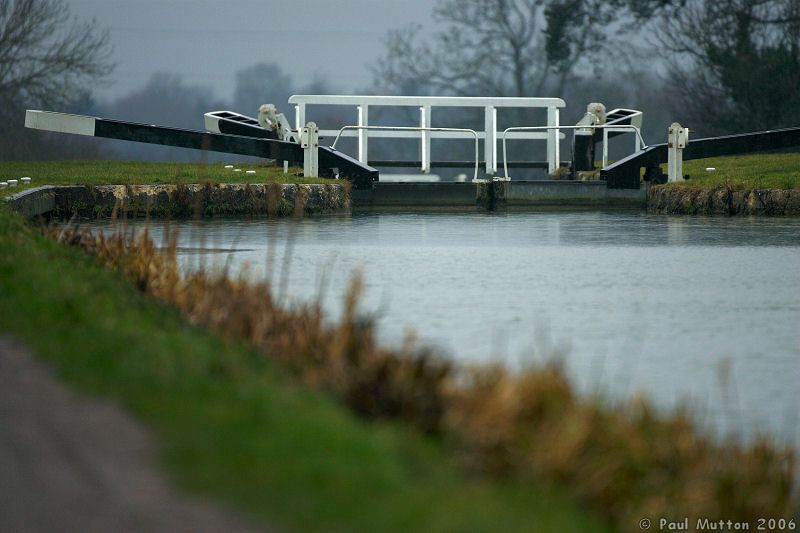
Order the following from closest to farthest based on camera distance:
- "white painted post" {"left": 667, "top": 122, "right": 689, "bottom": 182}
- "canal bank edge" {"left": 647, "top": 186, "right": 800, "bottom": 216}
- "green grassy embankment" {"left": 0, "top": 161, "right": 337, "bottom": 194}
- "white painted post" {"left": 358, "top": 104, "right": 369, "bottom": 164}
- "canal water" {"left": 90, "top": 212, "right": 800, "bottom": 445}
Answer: "canal water" {"left": 90, "top": 212, "right": 800, "bottom": 445} < "canal bank edge" {"left": 647, "top": 186, "right": 800, "bottom": 216} < "green grassy embankment" {"left": 0, "top": 161, "right": 337, "bottom": 194} < "white painted post" {"left": 667, "top": 122, "right": 689, "bottom": 182} < "white painted post" {"left": 358, "top": 104, "right": 369, "bottom": 164}

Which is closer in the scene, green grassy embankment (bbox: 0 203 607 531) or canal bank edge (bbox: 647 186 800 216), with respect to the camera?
green grassy embankment (bbox: 0 203 607 531)

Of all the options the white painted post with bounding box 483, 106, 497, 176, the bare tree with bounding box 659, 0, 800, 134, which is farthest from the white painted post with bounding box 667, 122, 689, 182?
the bare tree with bounding box 659, 0, 800, 134

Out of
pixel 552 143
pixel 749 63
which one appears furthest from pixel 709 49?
pixel 552 143

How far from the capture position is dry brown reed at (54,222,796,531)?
3861mm

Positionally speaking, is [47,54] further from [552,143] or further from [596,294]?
[596,294]

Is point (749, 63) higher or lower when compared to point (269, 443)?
higher

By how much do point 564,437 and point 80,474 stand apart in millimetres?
1212

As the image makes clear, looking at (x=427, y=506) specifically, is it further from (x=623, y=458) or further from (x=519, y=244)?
(x=519, y=244)

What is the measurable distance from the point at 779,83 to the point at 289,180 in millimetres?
18071

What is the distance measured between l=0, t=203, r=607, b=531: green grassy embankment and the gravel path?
0.27ft

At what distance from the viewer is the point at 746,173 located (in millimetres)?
21703

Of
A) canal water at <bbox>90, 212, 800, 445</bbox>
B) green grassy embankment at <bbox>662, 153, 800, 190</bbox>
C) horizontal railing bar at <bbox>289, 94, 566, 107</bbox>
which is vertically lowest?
canal water at <bbox>90, 212, 800, 445</bbox>

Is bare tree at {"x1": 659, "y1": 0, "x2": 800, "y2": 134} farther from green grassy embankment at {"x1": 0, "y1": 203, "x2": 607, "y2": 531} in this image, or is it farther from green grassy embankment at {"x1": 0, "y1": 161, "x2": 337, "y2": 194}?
green grassy embankment at {"x1": 0, "y1": 203, "x2": 607, "y2": 531}

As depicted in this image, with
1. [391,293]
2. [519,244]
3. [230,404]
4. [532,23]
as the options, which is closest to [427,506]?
[230,404]
